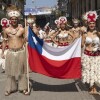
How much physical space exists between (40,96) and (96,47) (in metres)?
1.73

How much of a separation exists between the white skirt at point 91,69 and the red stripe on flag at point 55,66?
192 mm

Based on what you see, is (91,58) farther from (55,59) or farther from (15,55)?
(15,55)

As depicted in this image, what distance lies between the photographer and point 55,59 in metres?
10.8

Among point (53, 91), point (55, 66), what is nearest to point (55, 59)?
point (55, 66)

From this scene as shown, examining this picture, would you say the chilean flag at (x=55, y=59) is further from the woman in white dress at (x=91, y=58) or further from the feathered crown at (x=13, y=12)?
the feathered crown at (x=13, y=12)

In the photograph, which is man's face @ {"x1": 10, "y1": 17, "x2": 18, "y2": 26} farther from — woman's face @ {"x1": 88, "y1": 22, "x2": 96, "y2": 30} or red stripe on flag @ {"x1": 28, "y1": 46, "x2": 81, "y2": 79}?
woman's face @ {"x1": 88, "y1": 22, "x2": 96, "y2": 30}

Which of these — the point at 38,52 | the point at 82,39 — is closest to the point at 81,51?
the point at 82,39

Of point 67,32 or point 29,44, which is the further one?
point 67,32

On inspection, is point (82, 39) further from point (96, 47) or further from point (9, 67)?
point (9, 67)

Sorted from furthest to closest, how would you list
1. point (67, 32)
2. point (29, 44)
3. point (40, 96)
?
point (67, 32) < point (29, 44) < point (40, 96)

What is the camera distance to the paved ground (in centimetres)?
988

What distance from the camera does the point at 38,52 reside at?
1080 cm

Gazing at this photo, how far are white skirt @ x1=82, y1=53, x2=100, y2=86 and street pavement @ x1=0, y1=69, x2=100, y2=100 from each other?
0.35 metres

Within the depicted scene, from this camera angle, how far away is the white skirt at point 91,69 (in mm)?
10322
